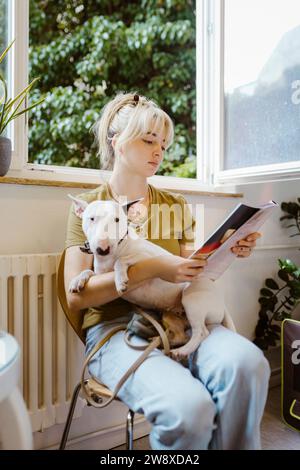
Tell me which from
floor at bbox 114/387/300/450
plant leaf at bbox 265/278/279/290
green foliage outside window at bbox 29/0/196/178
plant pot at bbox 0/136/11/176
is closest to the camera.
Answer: plant pot at bbox 0/136/11/176

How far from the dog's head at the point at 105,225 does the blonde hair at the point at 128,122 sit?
0.28 m

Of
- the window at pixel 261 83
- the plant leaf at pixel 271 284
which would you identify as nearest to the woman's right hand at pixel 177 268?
the window at pixel 261 83

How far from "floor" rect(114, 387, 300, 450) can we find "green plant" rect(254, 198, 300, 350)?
0.31 m

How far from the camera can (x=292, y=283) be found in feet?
5.92

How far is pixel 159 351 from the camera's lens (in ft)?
3.15

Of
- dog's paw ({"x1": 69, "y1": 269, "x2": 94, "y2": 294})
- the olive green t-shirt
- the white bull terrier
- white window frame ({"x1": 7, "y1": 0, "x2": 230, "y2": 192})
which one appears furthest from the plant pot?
dog's paw ({"x1": 69, "y1": 269, "x2": 94, "y2": 294})

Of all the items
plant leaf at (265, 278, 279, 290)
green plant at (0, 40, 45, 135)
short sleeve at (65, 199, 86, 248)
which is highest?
green plant at (0, 40, 45, 135)

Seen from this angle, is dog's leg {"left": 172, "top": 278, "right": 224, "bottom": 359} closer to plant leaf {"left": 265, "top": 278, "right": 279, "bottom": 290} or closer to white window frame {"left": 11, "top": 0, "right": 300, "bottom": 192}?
white window frame {"left": 11, "top": 0, "right": 300, "bottom": 192}

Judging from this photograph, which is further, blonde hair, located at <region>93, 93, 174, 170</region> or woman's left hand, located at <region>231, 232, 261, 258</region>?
blonde hair, located at <region>93, 93, 174, 170</region>

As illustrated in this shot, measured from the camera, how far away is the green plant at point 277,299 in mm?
1820

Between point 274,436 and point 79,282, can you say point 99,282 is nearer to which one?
point 79,282

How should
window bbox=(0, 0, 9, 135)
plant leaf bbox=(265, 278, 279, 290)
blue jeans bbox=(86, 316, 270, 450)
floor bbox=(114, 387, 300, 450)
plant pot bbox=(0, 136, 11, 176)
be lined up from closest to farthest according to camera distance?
blue jeans bbox=(86, 316, 270, 450)
plant pot bbox=(0, 136, 11, 176)
window bbox=(0, 0, 9, 135)
floor bbox=(114, 387, 300, 450)
plant leaf bbox=(265, 278, 279, 290)

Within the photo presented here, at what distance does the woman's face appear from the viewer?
1.16 m
